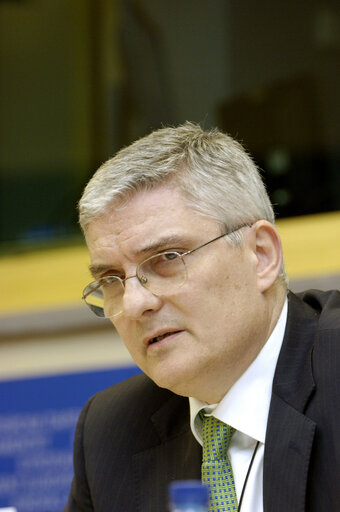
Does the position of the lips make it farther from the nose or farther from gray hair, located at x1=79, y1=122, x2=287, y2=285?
gray hair, located at x1=79, y1=122, x2=287, y2=285

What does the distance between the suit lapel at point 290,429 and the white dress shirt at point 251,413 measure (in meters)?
0.04

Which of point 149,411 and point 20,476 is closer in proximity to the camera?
point 149,411

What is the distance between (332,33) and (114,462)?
293 cm

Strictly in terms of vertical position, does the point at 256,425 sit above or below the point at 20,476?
above

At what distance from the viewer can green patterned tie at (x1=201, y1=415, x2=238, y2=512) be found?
1663 mm

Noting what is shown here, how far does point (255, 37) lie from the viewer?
4129 mm

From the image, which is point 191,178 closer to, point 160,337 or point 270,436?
point 160,337

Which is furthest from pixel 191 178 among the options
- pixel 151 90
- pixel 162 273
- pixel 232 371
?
pixel 151 90

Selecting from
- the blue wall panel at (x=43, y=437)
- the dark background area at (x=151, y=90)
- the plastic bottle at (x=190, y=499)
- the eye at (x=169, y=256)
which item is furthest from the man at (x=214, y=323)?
the dark background area at (x=151, y=90)

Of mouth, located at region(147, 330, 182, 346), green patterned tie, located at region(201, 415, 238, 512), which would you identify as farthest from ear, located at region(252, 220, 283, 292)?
green patterned tie, located at region(201, 415, 238, 512)

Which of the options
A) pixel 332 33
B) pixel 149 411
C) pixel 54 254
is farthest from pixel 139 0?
pixel 149 411

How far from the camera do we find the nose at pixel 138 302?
5.62ft

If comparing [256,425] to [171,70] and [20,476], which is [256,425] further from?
[171,70]

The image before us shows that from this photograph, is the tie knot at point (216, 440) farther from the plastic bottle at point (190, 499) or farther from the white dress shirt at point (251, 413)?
the plastic bottle at point (190, 499)
